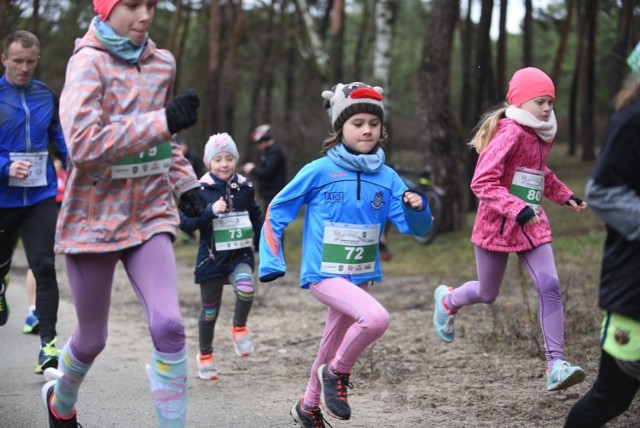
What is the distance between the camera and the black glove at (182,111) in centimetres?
413

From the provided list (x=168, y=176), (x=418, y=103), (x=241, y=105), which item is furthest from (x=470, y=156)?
(x=241, y=105)

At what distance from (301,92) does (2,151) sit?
1119 inches

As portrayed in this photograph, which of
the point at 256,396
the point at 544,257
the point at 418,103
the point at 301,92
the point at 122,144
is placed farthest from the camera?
the point at 301,92

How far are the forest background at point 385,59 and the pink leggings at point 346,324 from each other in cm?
354

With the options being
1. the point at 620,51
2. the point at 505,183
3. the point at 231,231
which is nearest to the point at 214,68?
the point at 620,51

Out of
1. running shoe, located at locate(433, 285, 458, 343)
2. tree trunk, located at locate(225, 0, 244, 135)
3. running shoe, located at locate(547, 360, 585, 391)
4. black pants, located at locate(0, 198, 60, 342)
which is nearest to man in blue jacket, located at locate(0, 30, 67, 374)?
black pants, located at locate(0, 198, 60, 342)

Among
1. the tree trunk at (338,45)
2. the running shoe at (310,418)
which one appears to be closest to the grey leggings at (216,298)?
the running shoe at (310,418)

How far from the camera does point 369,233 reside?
17.9 feet

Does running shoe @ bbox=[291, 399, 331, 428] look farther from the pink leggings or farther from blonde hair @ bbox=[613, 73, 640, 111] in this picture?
blonde hair @ bbox=[613, 73, 640, 111]

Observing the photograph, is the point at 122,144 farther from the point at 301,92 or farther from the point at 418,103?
the point at 301,92

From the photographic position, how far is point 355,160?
212 inches

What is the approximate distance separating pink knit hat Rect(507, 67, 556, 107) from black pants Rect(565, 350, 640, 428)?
253 centimetres

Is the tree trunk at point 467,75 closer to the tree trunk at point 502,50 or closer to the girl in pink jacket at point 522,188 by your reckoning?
the tree trunk at point 502,50

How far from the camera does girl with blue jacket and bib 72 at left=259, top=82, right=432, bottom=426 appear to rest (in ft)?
17.5
